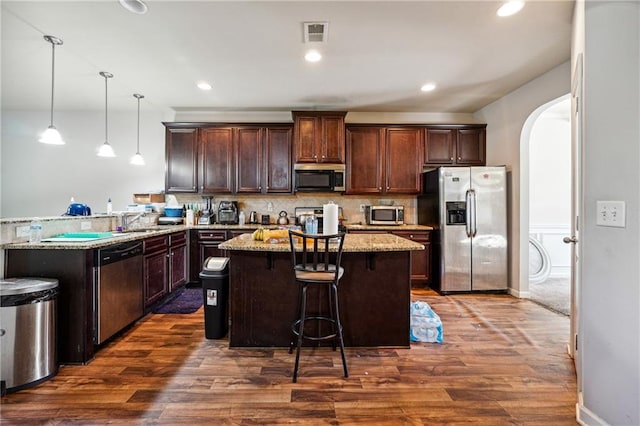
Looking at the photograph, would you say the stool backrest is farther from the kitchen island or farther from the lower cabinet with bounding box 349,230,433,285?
the lower cabinet with bounding box 349,230,433,285

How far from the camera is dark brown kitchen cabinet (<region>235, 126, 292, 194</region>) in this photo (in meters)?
4.76

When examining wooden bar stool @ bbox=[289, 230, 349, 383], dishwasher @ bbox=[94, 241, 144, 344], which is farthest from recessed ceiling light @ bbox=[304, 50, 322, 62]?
dishwasher @ bbox=[94, 241, 144, 344]

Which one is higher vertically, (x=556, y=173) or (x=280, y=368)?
(x=556, y=173)

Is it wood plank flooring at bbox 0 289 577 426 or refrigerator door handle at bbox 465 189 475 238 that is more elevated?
refrigerator door handle at bbox 465 189 475 238

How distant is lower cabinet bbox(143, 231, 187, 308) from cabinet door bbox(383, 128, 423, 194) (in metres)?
3.18

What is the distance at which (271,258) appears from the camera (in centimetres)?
254

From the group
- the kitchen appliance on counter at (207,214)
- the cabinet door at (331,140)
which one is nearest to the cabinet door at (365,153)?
the cabinet door at (331,140)

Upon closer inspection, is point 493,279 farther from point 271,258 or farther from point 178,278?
point 178,278

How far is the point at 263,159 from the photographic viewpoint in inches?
188

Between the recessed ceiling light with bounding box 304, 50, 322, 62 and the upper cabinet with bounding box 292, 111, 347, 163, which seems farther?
the upper cabinet with bounding box 292, 111, 347, 163

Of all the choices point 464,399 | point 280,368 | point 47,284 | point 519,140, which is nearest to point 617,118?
point 464,399

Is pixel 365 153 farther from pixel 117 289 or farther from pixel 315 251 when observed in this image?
pixel 117 289

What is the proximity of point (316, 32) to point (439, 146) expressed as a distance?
9.63 feet

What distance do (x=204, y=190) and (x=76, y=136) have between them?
2.60 m
